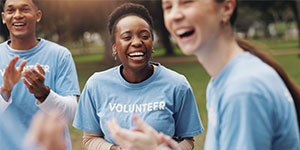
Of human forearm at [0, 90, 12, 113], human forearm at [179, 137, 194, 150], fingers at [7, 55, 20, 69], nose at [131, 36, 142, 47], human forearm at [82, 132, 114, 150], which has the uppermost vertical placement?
nose at [131, 36, 142, 47]

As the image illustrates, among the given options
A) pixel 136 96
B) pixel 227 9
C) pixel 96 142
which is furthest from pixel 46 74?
pixel 227 9

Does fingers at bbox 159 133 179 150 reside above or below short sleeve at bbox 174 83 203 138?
above

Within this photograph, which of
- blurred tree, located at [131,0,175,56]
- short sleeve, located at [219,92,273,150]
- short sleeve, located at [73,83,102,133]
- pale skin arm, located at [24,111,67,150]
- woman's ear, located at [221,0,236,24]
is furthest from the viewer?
blurred tree, located at [131,0,175,56]

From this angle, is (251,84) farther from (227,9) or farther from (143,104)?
(143,104)

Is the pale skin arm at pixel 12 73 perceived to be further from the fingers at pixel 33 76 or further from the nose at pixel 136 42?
the nose at pixel 136 42

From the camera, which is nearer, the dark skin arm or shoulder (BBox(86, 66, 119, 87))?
the dark skin arm

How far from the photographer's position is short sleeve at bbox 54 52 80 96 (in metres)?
3.08

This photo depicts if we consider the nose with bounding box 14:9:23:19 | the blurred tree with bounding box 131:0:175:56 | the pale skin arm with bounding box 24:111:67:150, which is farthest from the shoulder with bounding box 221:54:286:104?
the blurred tree with bounding box 131:0:175:56

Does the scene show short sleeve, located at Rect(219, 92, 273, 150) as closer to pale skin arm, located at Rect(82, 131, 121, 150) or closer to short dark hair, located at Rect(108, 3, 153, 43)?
pale skin arm, located at Rect(82, 131, 121, 150)

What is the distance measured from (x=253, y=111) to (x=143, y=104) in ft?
4.09

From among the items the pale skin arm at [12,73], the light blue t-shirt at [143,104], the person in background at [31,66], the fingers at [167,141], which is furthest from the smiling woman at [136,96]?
the fingers at [167,141]

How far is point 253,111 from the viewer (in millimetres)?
1466

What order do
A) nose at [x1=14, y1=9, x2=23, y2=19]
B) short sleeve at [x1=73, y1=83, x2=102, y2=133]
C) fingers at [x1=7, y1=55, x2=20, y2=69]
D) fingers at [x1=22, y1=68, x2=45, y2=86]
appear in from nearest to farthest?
1. fingers at [x1=7, y1=55, x2=20, y2=69]
2. fingers at [x1=22, y1=68, x2=45, y2=86]
3. short sleeve at [x1=73, y1=83, x2=102, y2=133]
4. nose at [x1=14, y1=9, x2=23, y2=19]

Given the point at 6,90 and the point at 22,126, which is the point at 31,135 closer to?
the point at 6,90
